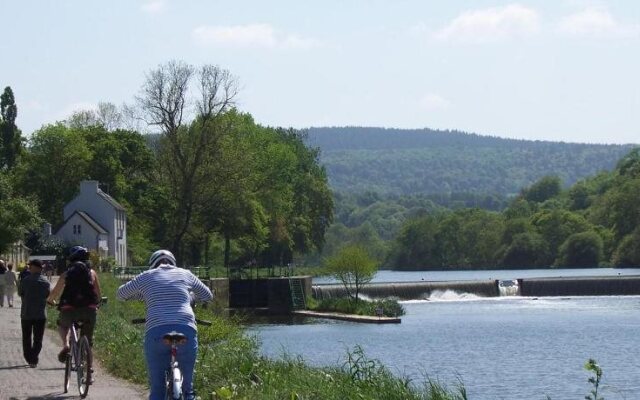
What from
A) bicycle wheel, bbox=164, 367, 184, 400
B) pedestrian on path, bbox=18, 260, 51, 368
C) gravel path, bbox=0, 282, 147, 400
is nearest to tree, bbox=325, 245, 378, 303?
gravel path, bbox=0, 282, 147, 400

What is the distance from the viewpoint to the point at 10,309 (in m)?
35.6

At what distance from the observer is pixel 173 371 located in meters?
10.6

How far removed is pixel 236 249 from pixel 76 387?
80.0m

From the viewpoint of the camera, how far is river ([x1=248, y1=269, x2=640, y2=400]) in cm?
3347

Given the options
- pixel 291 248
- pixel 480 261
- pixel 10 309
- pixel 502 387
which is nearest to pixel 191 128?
pixel 291 248

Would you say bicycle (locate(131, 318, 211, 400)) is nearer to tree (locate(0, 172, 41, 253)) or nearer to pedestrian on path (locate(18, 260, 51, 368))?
pedestrian on path (locate(18, 260, 51, 368))

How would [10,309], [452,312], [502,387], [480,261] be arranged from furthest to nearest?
[480,261], [452,312], [10,309], [502,387]

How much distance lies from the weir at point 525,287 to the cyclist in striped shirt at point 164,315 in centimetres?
6605

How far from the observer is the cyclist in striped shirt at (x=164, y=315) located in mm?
10891

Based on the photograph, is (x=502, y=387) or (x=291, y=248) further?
(x=291, y=248)

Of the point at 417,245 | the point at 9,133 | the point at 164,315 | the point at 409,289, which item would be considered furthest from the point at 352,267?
the point at 417,245

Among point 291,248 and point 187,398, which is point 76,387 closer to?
point 187,398

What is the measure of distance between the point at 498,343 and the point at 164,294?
38.5m

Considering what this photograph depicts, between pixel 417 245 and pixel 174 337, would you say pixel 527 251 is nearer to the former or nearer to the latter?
pixel 417 245
